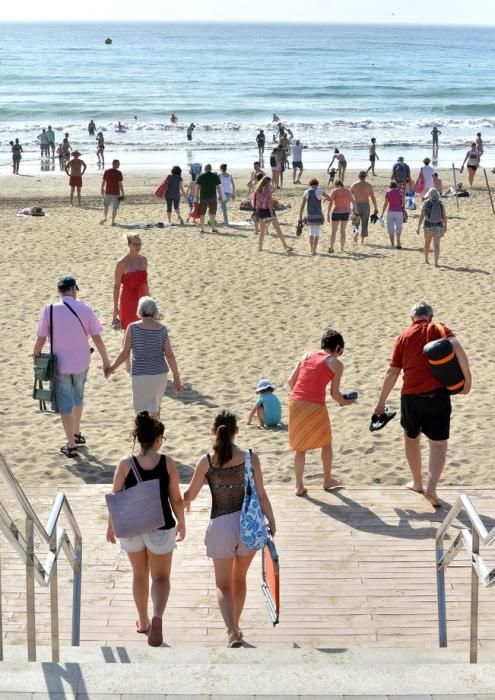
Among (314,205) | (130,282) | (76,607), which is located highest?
(314,205)

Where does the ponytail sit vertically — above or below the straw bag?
above

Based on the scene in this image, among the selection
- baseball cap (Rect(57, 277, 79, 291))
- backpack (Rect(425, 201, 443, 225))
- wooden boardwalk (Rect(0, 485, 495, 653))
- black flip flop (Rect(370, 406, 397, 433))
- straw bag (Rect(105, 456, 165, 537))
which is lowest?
wooden boardwalk (Rect(0, 485, 495, 653))

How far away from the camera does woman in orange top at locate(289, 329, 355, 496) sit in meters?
7.07

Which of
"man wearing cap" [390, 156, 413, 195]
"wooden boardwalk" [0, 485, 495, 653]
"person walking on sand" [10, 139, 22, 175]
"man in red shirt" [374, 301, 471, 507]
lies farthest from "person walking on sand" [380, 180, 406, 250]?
"person walking on sand" [10, 139, 22, 175]

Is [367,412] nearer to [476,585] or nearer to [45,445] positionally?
[45,445]

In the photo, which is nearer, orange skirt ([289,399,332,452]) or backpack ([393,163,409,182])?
orange skirt ([289,399,332,452])

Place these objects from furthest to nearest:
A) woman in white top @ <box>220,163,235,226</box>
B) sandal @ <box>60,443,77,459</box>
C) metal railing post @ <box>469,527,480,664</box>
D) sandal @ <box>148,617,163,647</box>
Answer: woman in white top @ <box>220,163,235,226</box>, sandal @ <box>60,443,77,459</box>, sandal @ <box>148,617,163,647</box>, metal railing post @ <box>469,527,480,664</box>

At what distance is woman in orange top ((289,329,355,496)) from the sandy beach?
0.54 metres

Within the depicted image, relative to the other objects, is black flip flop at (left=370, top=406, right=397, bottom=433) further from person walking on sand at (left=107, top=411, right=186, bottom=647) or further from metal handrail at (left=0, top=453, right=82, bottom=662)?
metal handrail at (left=0, top=453, right=82, bottom=662)

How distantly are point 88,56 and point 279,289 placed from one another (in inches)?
3786

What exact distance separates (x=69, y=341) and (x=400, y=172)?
548 inches

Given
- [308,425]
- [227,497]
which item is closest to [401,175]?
[308,425]

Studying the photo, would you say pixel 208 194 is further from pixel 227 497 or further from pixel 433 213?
pixel 227 497

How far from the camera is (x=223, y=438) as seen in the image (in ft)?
16.8
